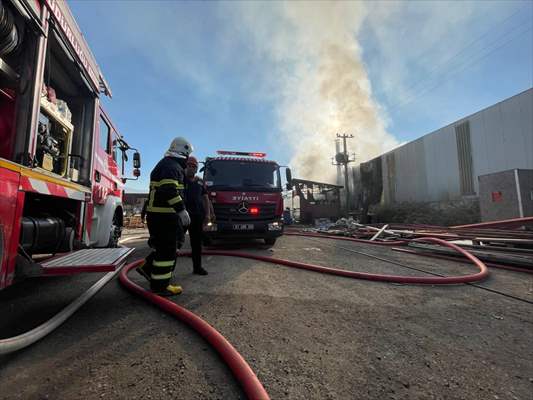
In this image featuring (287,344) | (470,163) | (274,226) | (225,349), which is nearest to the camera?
(225,349)

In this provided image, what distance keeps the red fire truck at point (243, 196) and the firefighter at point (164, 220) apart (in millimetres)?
3128

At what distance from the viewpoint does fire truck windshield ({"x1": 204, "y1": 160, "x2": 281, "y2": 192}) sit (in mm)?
6586

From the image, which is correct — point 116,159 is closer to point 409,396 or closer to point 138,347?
point 138,347

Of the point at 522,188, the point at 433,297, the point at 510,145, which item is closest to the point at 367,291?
the point at 433,297

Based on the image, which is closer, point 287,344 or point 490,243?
point 287,344

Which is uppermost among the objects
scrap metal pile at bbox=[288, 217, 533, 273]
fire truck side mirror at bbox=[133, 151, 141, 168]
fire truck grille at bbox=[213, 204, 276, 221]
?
fire truck side mirror at bbox=[133, 151, 141, 168]

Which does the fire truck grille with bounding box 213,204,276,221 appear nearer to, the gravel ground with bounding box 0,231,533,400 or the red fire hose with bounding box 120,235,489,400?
the red fire hose with bounding box 120,235,489,400

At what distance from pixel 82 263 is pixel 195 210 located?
5.72ft

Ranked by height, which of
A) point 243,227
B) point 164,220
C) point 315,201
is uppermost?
point 315,201

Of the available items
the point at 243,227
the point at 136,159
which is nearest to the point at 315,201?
the point at 243,227

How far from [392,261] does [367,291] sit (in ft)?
7.93

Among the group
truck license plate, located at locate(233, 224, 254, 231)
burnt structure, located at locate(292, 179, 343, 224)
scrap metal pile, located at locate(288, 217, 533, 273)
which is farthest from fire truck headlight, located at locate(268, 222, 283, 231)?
burnt structure, located at locate(292, 179, 343, 224)

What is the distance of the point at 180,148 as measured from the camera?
11.0 feet

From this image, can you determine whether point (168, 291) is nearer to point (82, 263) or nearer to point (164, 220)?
point (164, 220)
